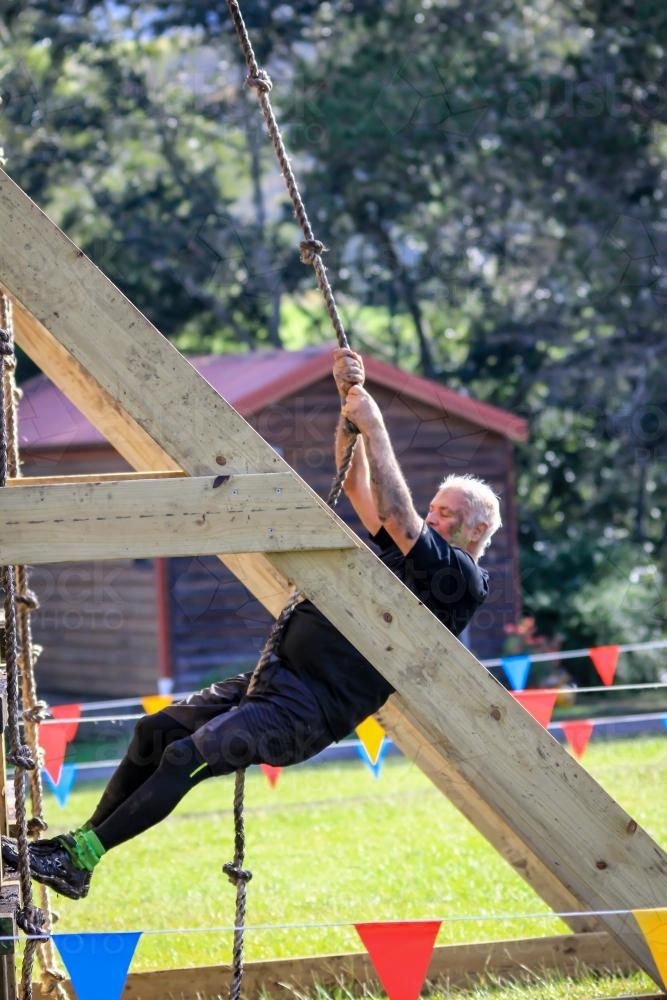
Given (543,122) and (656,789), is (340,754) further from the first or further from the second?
(543,122)

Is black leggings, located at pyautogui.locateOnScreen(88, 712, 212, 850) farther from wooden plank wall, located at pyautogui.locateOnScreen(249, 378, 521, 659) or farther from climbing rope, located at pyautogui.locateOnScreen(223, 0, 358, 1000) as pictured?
wooden plank wall, located at pyautogui.locateOnScreen(249, 378, 521, 659)

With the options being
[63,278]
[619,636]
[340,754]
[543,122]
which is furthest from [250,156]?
[63,278]

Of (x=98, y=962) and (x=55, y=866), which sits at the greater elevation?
(x=55, y=866)

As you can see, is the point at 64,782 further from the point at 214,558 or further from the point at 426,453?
the point at 426,453

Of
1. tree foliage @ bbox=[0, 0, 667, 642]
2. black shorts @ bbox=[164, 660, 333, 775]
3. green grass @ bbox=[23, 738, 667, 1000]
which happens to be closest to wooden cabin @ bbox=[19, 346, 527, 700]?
tree foliage @ bbox=[0, 0, 667, 642]

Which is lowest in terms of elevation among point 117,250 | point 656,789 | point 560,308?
point 656,789

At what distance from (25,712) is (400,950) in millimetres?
1644

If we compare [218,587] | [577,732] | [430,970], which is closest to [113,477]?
[430,970]

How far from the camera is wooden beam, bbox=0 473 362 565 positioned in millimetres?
3215

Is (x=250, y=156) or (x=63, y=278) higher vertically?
(x=250, y=156)

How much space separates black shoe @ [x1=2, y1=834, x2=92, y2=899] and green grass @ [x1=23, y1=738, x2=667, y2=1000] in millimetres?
392

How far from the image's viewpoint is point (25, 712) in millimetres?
4602

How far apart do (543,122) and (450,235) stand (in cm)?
240

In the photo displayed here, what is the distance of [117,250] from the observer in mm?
20000
